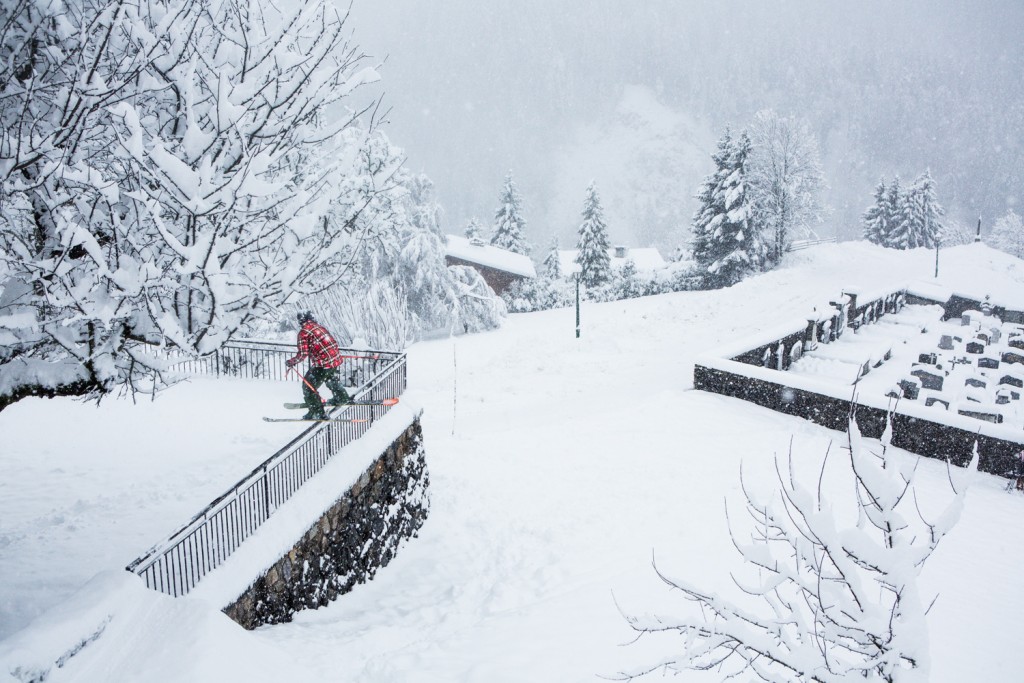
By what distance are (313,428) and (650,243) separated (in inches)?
5078

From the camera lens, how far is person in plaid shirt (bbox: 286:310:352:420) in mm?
9805

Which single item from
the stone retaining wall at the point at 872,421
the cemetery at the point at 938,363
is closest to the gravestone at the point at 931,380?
the cemetery at the point at 938,363

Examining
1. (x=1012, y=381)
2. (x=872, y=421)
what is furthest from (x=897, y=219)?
(x=872, y=421)

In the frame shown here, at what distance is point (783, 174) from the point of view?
4384 centimetres

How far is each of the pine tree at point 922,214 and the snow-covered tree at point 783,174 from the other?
1922 centimetres

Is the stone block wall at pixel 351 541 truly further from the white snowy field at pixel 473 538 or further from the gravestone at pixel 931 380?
the gravestone at pixel 931 380

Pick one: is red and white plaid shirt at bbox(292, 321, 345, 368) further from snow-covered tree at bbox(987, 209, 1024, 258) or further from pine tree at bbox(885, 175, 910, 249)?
snow-covered tree at bbox(987, 209, 1024, 258)

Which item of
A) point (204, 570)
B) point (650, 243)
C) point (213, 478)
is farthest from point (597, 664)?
point (650, 243)

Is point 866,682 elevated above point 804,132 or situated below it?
below

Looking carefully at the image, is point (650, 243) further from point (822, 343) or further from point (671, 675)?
point (671, 675)

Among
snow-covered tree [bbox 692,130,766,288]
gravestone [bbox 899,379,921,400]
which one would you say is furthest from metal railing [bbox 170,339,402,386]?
snow-covered tree [bbox 692,130,766,288]

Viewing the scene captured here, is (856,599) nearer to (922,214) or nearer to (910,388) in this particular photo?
(910,388)

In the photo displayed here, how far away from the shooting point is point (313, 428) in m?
8.78

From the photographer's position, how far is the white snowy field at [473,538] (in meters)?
5.47
